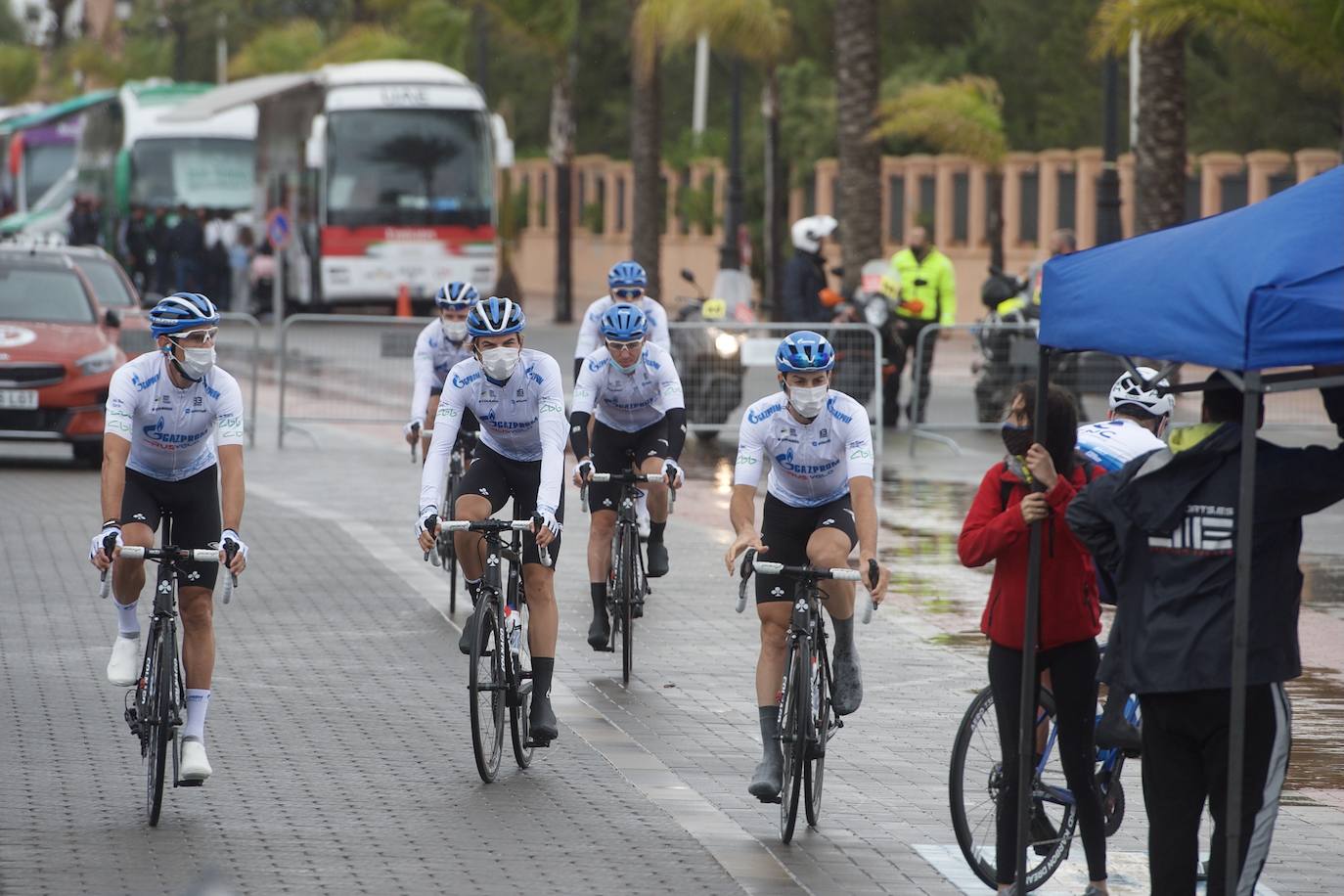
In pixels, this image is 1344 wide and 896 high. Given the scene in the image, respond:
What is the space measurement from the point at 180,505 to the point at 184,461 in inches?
6.8

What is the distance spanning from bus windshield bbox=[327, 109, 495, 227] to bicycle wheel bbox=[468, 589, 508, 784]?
3119 cm

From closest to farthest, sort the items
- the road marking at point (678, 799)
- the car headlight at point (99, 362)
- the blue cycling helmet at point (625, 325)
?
the road marking at point (678, 799), the blue cycling helmet at point (625, 325), the car headlight at point (99, 362)

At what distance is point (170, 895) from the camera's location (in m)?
6.73

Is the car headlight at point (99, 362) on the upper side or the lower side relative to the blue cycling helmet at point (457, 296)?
lower


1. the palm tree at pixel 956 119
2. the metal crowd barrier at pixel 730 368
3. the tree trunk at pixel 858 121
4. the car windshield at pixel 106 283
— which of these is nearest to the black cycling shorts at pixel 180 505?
the metal crowd barrier at pixel 730 368

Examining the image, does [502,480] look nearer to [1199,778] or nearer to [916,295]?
[1199,778]

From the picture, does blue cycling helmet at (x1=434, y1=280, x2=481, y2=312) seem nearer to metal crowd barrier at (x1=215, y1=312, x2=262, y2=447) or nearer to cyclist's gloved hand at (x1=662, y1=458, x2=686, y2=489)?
cyclist's gloved hand at (x1=662, y1=458, x2=686, y2=489)

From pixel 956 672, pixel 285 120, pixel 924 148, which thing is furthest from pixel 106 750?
pixel 924 148

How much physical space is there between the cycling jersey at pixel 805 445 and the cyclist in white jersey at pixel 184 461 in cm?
183

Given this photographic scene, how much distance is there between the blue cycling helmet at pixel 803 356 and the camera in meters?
8.09

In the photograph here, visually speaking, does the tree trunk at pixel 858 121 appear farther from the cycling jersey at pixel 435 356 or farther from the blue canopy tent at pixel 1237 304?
the blue canopy tent at pixel 1237 304

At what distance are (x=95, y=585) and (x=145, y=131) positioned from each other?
111 feet

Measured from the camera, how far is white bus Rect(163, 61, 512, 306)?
39.2m

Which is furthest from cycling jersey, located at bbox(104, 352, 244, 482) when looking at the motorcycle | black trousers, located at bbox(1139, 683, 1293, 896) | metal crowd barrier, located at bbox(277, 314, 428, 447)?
metal crowd barrier, located at bbox(277, 314, 428, 447)
